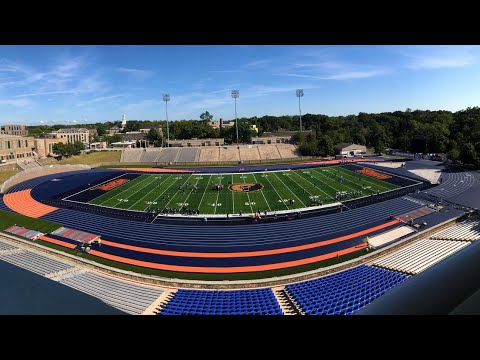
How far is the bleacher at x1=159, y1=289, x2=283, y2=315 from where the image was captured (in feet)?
36.0

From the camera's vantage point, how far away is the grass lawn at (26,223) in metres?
21.1

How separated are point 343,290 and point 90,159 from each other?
160 feet

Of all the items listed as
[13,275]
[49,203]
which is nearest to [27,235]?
[49,203]

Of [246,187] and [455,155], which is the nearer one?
[246,187]

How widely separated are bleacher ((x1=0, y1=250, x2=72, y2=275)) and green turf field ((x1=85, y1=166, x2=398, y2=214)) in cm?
929

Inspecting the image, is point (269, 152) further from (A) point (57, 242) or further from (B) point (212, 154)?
(A) point (57, 242)

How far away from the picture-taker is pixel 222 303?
463 inches

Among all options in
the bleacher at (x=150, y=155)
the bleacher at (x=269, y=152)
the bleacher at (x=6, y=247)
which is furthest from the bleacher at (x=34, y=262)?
the bleacher at (x=269, y=152)

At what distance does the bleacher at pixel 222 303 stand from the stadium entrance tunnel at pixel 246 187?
17989mm

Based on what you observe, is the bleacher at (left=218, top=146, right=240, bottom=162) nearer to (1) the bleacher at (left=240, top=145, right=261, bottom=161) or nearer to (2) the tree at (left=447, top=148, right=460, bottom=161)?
(1) the bleacher at (left=240, top=145, right=261, bottom=161)

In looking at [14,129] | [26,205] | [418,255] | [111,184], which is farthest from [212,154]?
[14,129]

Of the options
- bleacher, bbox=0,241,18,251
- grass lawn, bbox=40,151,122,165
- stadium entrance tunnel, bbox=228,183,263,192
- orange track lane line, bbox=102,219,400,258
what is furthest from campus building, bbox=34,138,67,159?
orange track lane line, bbox=102,219,400,258

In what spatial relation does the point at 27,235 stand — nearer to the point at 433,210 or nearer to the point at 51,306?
the point at 51,306
